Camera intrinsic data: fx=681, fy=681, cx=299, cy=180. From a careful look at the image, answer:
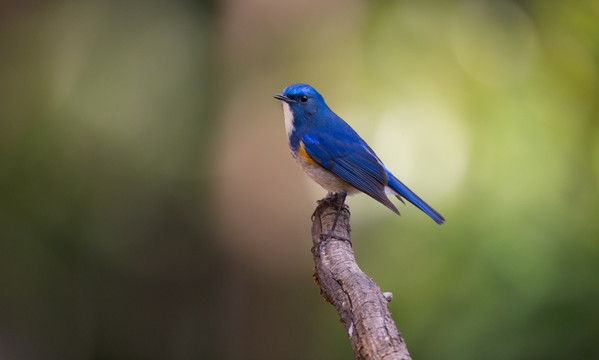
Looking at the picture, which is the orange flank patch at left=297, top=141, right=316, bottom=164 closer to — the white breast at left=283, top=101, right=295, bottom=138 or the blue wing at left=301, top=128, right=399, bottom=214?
the blue wing at left=301, top=128, right=399, bottom=214

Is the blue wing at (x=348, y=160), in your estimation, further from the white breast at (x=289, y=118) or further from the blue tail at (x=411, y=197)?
the white breast at (x=289, y=118)

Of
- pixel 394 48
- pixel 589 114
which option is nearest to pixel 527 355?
pixel 589 114

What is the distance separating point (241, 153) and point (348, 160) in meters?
2.46

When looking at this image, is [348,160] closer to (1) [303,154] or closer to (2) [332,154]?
(2) [332,154]

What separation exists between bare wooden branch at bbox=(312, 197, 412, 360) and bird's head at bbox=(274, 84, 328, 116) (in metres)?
0.82

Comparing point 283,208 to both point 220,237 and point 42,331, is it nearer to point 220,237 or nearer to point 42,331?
point 220,237

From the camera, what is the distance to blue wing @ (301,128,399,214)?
11.6 feet

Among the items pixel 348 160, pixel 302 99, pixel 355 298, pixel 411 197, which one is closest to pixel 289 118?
pixel 302 99

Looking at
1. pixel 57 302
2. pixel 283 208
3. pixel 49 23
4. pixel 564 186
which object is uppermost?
pixel 49 23

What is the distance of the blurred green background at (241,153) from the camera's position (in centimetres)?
450

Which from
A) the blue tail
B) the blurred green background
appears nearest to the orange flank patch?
the blue tail

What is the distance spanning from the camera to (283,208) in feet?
19.2

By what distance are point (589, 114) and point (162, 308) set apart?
155 inches

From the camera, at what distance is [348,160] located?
3.63 m
